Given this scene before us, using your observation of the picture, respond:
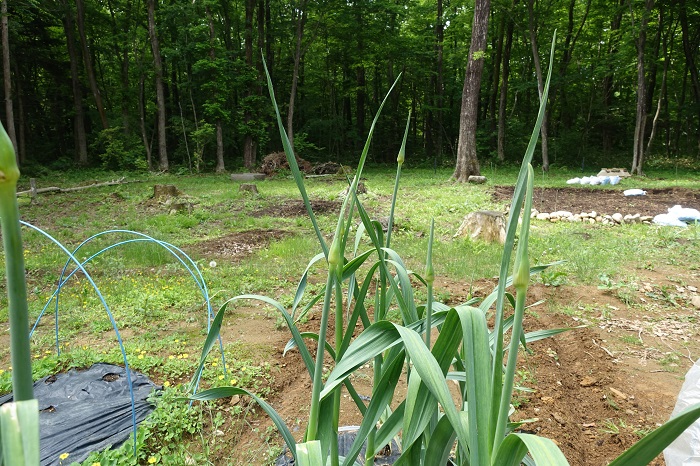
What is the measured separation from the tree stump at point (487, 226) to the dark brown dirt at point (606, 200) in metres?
2.43

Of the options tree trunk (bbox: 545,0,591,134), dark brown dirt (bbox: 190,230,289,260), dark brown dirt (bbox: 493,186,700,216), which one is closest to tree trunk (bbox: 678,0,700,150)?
tree trunk (bbox: 545,0,591,134)

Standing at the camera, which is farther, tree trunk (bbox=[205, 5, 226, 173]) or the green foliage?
the green foliage

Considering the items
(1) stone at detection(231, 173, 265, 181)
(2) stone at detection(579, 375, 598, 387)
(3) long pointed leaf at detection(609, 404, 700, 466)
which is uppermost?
(3) long pointed leaf at detection(609, 404, 700, 466)

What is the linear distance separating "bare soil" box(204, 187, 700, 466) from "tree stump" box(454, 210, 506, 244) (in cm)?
153

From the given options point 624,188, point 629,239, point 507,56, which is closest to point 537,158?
point 507,56

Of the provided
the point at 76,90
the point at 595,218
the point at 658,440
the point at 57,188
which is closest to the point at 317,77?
the point at 76,90

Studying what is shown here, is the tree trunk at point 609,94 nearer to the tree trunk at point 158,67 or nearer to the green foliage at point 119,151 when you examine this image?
the tree trunk at point 158,67

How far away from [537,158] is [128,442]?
1960 cm

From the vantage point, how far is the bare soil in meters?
1.96

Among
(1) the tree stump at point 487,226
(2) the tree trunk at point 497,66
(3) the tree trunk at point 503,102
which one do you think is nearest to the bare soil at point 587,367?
(1) the tree stump at point 487,226

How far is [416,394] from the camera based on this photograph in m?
0.74

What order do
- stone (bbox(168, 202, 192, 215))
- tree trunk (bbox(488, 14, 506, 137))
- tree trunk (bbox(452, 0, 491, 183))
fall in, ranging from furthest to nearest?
tree trunk (bbox(488, 14, 506, 137))
tree trunk (bbox(452, 0, 491, 183))
stone (bbox(168, 202, 192, 215))

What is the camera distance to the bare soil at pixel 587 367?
77.4 inches

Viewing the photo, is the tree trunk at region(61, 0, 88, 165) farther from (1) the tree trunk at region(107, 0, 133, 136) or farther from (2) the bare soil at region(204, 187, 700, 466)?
(2) the bare soil at region(204, 187, 700, 466)
